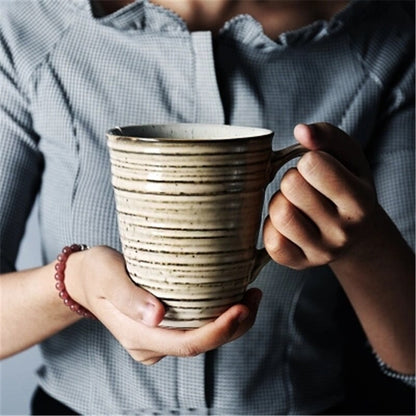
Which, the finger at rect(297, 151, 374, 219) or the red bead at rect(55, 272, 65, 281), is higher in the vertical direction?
the finger at rect(297, 151, 374, 219)

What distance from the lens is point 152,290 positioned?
1.90 ft

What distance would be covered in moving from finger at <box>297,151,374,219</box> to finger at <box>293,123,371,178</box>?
0.01m

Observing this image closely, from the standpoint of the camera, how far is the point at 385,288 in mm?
859

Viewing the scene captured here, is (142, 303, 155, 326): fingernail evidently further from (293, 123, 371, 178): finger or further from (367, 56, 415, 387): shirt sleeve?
(367, 56, 415, 387): shirt sleeve

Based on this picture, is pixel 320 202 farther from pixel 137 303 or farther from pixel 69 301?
pixel 69 301

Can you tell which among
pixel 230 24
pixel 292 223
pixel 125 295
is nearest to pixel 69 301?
pixel 125 295

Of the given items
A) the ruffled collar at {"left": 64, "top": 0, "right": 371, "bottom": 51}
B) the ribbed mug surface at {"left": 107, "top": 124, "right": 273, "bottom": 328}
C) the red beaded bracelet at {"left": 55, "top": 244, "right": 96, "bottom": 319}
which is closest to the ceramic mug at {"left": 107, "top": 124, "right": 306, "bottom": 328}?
the ribbed mug surface at {"left": 107, "top": 124, "right": 273, "bottom": 328}

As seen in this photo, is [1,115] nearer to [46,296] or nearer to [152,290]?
[46,296]

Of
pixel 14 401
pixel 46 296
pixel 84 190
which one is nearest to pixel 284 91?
pixel 84 190

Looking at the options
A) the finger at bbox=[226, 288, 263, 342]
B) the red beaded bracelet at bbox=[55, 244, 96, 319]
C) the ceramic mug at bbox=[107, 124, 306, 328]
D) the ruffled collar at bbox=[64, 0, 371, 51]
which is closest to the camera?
the ceramic mug at bbox=[107, 124, 306, 328]

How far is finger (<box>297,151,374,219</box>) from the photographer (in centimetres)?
58

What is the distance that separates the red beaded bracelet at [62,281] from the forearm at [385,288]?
28 cm

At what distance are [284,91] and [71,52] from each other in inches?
10.7

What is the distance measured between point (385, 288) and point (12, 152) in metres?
0.49
